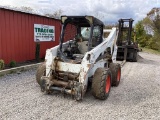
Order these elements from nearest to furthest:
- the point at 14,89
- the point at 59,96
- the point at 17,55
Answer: the point at 59,96 → the point at 14,89 → the point at 17,55

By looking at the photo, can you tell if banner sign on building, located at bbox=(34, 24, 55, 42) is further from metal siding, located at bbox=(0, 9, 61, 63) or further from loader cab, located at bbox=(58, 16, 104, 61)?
loader cab, located at bbox=(58, 16, 104, 61)

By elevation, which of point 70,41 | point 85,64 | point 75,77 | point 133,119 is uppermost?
point 70,41

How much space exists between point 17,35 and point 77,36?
13.8 feet

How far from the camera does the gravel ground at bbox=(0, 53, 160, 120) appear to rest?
14.4ft

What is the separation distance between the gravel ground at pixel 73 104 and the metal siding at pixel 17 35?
8.42ft

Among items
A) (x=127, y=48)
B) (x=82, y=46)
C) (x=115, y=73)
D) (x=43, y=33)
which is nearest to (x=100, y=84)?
(x=82, y=46)

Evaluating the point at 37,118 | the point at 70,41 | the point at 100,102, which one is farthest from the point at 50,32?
the point at 37,118

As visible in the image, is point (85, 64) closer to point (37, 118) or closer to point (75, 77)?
point (75, 77)

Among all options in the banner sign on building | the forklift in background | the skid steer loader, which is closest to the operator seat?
the skid steer loader

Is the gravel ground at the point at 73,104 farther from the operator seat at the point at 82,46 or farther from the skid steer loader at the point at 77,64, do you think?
the operator seat at the point at 82,46

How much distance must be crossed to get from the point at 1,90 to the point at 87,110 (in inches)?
107

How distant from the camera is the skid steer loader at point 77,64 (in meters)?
5.11

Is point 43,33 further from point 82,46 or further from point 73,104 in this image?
point 73,104

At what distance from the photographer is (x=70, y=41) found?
6.35 m
